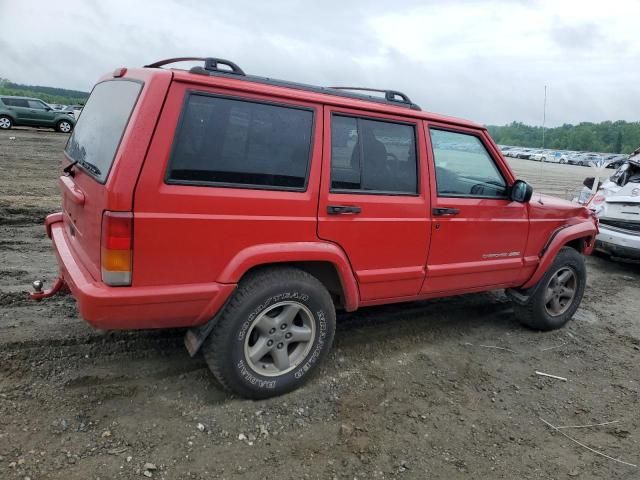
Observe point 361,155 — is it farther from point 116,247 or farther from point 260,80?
point 116,247

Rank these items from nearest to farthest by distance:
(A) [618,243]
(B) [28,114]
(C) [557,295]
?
(C) [557,295]
(A) [618,243]
(B) [28,114]

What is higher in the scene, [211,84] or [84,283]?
[211,84]

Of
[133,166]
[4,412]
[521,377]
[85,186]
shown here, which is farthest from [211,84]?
[521,377]

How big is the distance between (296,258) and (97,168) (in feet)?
4.01

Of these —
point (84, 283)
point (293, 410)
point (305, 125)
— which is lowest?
point (293, 410)

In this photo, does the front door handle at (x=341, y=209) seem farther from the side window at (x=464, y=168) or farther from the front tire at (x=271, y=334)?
the side window at (x=464, y=168)

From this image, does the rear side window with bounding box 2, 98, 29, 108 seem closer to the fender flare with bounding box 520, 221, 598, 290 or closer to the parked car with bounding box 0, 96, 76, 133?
the parked car with bounding box 0, 96, 76, 133

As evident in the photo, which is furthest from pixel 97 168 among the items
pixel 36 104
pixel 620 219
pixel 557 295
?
pixel 36 104

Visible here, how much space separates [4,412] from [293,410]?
160 centimetres

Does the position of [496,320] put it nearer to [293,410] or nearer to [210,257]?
[293,410]

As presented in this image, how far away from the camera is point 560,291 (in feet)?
15.4

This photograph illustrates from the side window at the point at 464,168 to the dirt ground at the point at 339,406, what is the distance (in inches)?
50.7

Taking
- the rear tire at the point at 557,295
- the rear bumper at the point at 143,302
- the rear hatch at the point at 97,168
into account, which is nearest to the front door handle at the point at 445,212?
the rear tire at the point at 557,295

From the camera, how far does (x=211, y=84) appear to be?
2723mm
